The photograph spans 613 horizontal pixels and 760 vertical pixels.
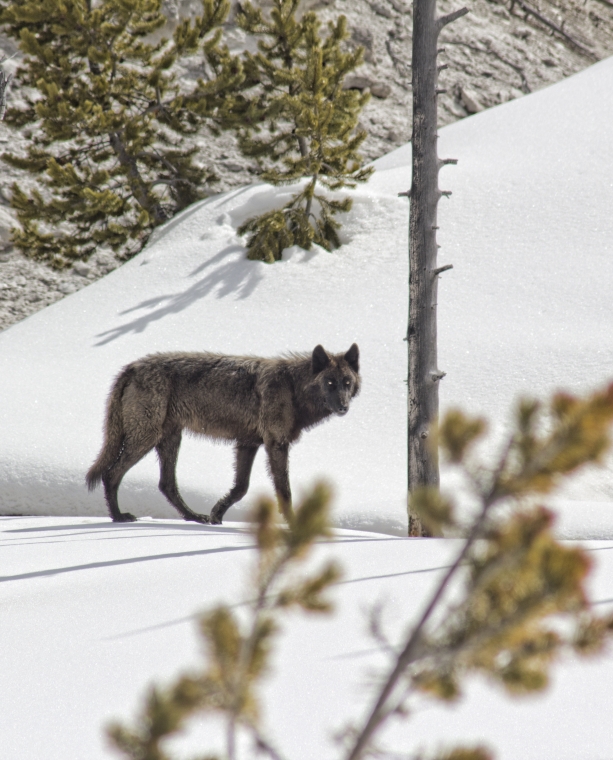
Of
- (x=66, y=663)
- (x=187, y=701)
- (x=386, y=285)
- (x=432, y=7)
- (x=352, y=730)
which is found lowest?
(x=66, y=663)

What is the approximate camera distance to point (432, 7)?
7027 millimetres

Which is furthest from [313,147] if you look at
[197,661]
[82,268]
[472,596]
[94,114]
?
[472,596]

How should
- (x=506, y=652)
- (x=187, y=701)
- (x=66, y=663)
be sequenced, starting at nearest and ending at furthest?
(x=187, y=701) < (x=506, y=652) < (x=66, y=663)

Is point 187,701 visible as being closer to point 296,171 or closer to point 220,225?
point 296,171

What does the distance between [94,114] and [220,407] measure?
1155 cm

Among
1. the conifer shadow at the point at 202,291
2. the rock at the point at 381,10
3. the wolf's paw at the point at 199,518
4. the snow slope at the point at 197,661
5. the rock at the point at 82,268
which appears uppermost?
the rock at the point at 381,10

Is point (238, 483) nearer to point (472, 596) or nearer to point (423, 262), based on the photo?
point (423, 262)

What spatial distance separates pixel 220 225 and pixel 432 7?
32.4 feet

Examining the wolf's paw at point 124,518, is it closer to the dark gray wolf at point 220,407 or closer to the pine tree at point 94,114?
Result: the dark gray wolf at point 220,407

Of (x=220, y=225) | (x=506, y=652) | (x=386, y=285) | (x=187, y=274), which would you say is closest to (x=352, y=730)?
(x=506, y=652)

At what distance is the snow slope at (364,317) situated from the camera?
9.04 m

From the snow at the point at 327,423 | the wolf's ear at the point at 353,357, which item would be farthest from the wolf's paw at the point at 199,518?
the wolf's ear at the point at 353,357

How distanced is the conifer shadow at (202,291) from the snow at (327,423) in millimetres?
57

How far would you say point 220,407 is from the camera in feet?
22.0
